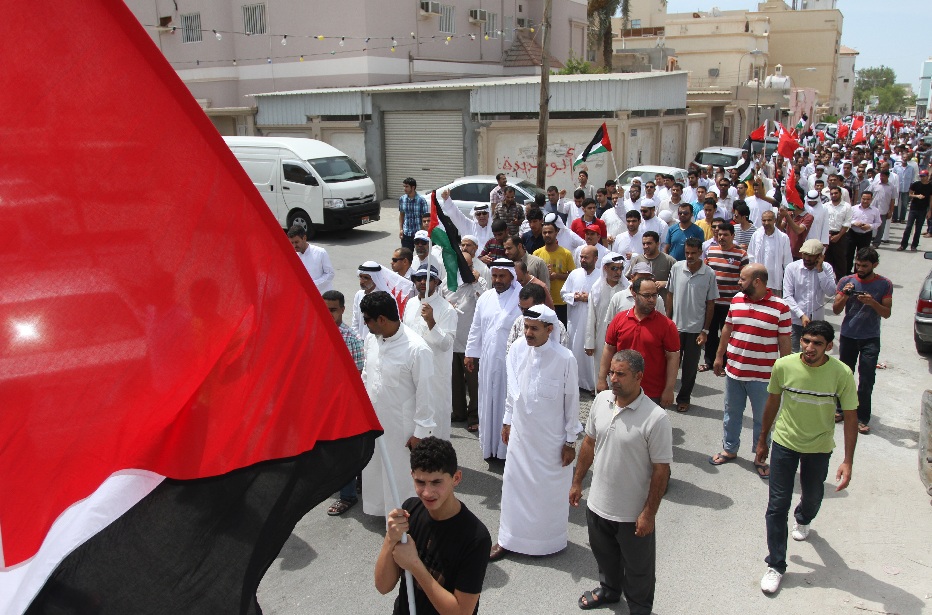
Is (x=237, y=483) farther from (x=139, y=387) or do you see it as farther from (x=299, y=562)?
(x=299, y=562)

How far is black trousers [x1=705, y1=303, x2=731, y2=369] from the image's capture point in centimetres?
898

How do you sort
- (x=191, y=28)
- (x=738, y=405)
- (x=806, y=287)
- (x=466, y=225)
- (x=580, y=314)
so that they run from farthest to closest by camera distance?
(x=191, y=28) < (x=466, y=225) < (x=580, y=314) < (x=806, y=287) < (x=738, y=405)

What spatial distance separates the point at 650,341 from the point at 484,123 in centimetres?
1773

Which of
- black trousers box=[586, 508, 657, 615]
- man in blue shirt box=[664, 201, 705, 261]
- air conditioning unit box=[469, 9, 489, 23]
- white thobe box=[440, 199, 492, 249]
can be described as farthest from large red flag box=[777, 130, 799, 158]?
air conditioning unit box=[469, 9, 489, 23]

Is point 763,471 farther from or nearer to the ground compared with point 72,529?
nearer to the ground

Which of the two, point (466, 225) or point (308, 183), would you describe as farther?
point (308, 183)

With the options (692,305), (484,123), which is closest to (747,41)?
(484,123)

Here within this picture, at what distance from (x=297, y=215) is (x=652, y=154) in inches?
469

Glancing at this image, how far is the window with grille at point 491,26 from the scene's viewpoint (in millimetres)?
31172

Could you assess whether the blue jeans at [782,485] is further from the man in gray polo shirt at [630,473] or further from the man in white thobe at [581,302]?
the man in white thobe at [581,302]

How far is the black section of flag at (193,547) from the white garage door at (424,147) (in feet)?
72.0

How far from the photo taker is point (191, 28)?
29422 millimetres

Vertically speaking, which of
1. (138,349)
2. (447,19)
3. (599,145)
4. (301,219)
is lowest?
(301,219)

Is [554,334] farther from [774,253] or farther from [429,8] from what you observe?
[429,8]
